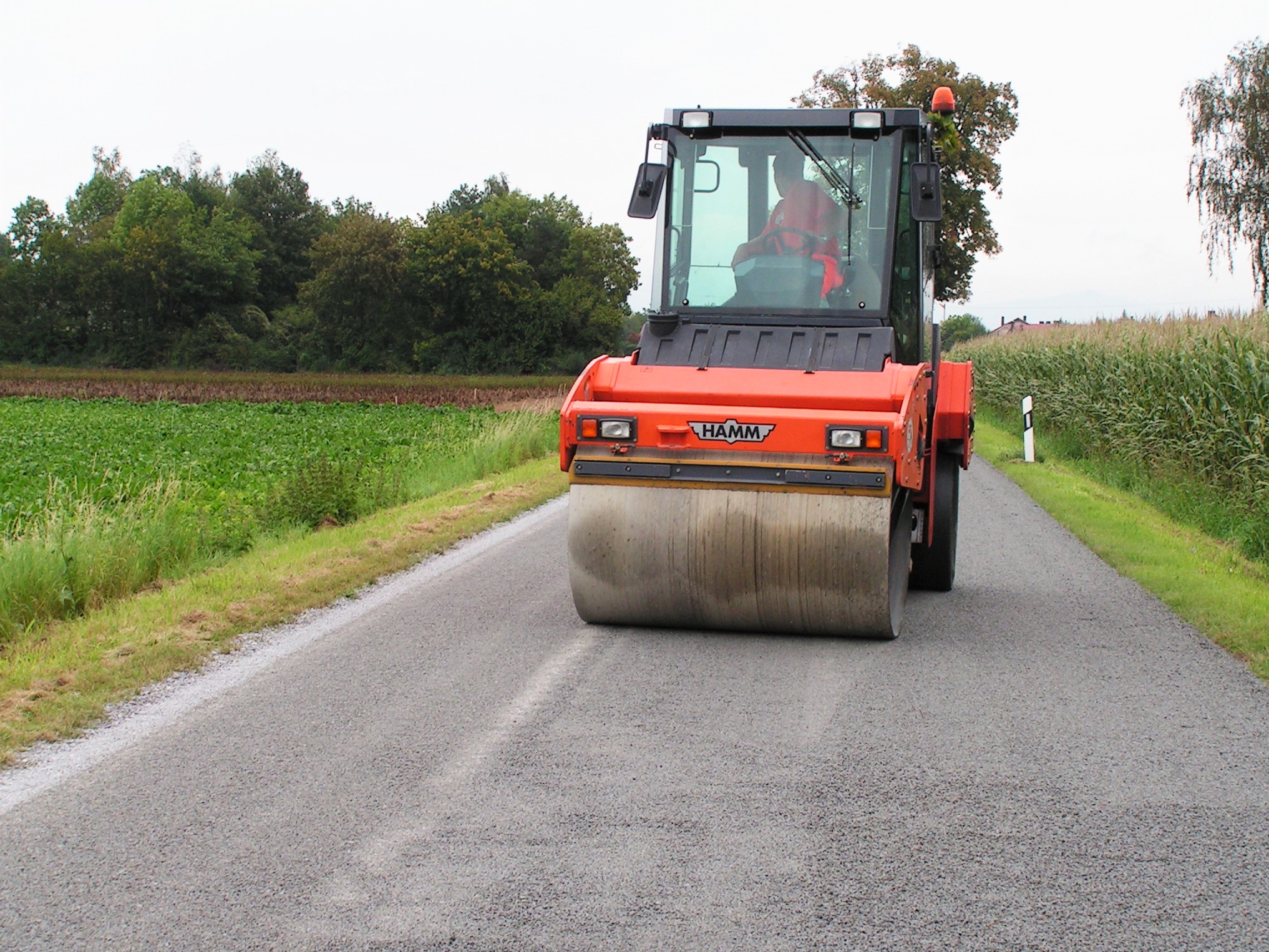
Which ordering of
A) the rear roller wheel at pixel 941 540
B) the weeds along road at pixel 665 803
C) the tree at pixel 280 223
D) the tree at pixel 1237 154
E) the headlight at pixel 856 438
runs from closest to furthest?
1. the weeds along road at pixel 665 803
2. the headlight at pixel 856 438
3. the rear roller wheel at pixel 941 540
4. the tree at pixel 1237 154
5. the tree at pixel 280 223

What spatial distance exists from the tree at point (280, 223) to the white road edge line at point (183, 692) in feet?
275

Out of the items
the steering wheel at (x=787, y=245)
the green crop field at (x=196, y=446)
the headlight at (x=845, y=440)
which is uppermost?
the steering wheel at (x=787, y=245)

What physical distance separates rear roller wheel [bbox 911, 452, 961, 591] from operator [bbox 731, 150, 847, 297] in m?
1.75

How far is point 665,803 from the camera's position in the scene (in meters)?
4.27

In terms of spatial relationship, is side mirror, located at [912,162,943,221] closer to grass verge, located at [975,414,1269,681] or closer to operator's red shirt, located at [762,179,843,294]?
operator's red shirt, located at [762,179,843,294]

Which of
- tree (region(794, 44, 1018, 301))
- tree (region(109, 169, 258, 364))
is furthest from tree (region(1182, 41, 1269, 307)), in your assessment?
tree (region(109, 169, 258, 364))

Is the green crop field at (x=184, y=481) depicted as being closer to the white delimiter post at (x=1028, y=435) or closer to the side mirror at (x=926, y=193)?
the side mirror at (x=926, y=193)

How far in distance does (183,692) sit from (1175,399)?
513 inches

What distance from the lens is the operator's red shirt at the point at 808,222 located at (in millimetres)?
7684

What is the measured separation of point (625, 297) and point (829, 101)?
3407cm

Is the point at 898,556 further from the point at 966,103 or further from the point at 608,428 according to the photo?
the point at 966,103

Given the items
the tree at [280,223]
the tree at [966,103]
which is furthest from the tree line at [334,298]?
the tree at [966,103]

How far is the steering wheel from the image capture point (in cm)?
769

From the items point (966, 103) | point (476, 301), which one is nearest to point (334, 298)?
point (476, 301)
